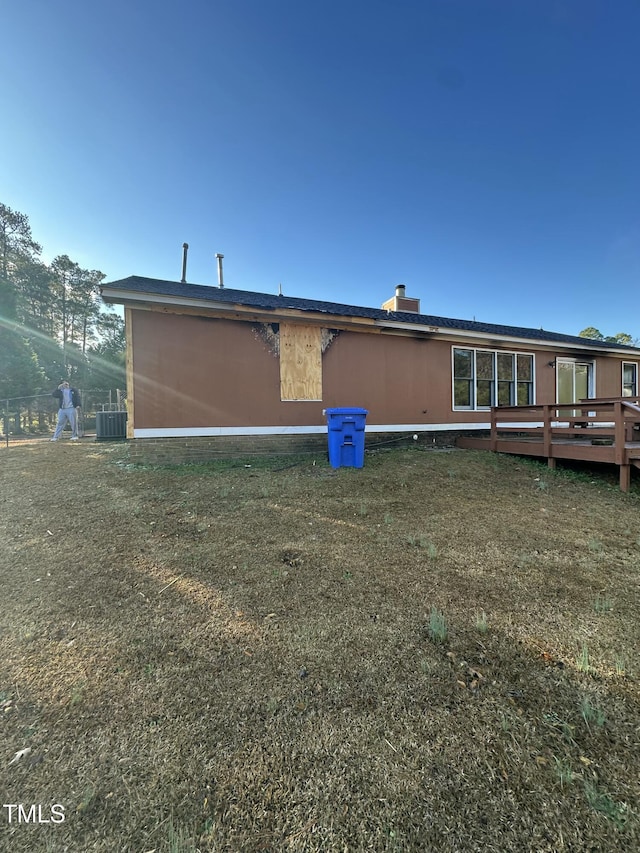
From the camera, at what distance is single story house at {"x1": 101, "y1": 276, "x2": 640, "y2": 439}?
6.57m

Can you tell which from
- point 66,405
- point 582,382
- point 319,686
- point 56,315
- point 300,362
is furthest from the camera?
point 56,315

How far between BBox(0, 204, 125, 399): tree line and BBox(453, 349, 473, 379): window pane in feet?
67.7

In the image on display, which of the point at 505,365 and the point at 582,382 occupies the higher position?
the point at 505,365

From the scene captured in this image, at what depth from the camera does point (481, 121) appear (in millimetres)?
10602

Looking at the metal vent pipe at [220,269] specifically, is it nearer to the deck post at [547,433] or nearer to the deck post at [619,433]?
the deck post at [547,433]

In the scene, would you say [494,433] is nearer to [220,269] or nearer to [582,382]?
[582,382]

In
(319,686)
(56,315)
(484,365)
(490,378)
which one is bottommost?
(319,686)

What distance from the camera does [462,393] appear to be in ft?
30.8

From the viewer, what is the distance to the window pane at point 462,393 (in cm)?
930

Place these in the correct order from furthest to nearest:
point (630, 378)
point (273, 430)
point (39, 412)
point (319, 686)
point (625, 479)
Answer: point (39, 412), point (630, 378), point (273, 430), point (625, 479), point (319, 686)

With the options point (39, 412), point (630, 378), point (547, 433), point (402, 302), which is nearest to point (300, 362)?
point (547, 433)

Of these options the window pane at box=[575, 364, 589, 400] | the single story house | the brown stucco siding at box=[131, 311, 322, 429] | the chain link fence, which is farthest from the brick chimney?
the chain link fence

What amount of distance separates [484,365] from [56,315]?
104 feet

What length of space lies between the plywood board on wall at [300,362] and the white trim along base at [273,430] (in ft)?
2.39
